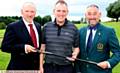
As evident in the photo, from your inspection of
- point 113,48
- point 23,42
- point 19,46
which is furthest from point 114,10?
point 19,46

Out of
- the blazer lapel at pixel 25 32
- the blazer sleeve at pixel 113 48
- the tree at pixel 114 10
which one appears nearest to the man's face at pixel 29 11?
the blazer lapel at pixel 25 32

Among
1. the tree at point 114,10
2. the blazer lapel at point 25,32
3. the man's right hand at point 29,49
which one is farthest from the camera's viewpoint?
the tree at point 114,10

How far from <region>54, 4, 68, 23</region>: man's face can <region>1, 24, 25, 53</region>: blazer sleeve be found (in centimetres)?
71

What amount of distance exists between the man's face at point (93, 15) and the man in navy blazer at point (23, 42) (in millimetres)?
843

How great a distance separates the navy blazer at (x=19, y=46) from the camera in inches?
288

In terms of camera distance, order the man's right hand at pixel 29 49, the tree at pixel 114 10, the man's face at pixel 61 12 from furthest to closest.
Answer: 1. the tree at pixel 114 10
2. the man's face at pixel 61 12
3. the man's right hand at pixel 29 49

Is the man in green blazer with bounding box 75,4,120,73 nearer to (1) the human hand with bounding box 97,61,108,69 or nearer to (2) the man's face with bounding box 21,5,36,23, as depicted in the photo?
(1) the human hand with bounding box 97,61,108,69

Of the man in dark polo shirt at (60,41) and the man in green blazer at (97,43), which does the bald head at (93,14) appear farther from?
the man in dark polo shirt at (60,41)

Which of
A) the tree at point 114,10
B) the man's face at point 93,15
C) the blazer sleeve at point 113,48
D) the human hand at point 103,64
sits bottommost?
the tree at point 114,10

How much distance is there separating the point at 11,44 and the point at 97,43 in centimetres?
134

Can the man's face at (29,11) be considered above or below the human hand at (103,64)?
above

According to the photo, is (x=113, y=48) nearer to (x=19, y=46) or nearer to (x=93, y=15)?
(x=93, y=15)

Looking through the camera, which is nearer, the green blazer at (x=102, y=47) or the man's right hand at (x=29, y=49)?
the man's right hand at (x=29, y=49)

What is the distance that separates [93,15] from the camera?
729 centimetres
